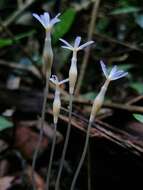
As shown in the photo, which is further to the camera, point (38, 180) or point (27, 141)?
point (27, 141)

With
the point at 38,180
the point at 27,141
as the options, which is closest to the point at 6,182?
the point at 38,180

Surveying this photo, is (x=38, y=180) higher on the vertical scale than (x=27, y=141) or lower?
lower

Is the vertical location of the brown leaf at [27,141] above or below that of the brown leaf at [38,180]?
above

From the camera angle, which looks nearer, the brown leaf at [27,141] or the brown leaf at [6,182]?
the brown leaf at [6,182]

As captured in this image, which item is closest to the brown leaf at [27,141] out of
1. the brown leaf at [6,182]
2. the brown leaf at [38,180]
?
the brown leaf at [38,180]

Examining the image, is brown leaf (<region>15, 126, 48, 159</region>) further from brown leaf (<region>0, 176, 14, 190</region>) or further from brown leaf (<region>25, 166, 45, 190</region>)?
brown leaf (<region>0, 176, 14, 190</region>)

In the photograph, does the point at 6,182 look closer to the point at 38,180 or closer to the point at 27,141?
the point at 38,180

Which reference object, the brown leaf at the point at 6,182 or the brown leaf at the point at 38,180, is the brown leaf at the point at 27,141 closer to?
the brown leaf at the point at 38,180

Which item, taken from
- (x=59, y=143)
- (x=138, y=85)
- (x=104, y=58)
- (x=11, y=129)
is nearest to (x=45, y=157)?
(x=59, y=143)

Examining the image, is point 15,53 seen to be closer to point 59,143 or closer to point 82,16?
point 82,16

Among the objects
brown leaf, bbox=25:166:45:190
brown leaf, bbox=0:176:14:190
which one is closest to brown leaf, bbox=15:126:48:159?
brown leaf, bbox=25:166:45:190

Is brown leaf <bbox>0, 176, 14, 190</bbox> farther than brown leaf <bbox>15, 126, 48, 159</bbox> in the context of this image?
No
